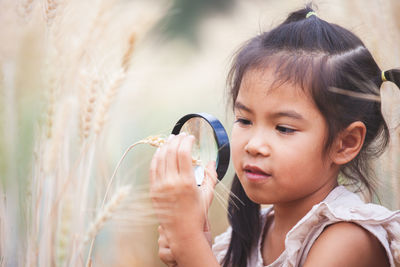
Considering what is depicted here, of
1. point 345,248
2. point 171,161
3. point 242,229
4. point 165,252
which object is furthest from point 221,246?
point 171,161

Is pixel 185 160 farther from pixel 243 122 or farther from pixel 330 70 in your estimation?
pixel 330 70

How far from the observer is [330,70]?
4.89ft

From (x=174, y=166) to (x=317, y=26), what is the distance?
2.09 feet

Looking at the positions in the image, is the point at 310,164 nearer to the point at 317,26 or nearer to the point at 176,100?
the point at 317,26

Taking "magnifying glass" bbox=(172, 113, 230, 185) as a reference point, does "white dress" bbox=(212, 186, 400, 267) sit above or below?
below

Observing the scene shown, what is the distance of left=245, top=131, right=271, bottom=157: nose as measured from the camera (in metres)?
1.40

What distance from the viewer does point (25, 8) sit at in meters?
1.38

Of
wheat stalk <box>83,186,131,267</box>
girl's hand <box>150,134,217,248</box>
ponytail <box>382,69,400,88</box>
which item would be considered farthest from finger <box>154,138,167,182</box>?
ponytail <box>382,69,400,88</box>

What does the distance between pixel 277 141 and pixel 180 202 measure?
1.02 ft

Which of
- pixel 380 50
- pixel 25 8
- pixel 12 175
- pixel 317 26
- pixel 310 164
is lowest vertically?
pixel 310 164

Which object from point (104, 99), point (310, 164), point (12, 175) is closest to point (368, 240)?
point (310, 164)

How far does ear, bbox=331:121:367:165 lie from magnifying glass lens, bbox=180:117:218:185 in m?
0.34

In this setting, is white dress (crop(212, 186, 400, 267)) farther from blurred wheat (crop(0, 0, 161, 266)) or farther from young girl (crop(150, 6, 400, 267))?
blurred wheat (crop(0, 0, 161, 266))

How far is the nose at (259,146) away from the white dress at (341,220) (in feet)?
0.65
